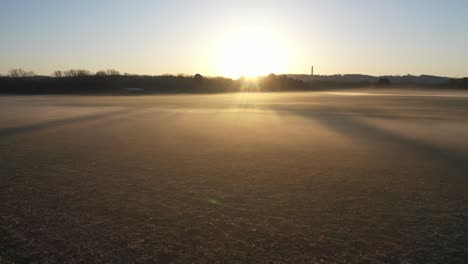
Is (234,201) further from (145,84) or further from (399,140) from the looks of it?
(145,84)

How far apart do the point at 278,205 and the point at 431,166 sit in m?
4.14

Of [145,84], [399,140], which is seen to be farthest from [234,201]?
[145,84]

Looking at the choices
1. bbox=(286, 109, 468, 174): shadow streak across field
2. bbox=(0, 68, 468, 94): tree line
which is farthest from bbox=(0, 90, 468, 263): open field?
bbox=(0, 68, 468, 94): tree line

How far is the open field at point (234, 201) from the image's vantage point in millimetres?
4410

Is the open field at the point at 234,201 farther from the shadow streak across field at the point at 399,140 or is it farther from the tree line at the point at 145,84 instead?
the tree line at the point at 145,84

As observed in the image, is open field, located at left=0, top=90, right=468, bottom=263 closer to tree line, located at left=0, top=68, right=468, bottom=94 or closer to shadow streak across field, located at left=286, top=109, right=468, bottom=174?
shadow streak across field, located at left=286, top=109, right=468, bottom=174

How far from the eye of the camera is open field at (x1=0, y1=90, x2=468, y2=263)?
4.41m

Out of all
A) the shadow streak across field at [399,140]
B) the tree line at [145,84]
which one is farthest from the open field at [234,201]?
the tree line at [145,84]

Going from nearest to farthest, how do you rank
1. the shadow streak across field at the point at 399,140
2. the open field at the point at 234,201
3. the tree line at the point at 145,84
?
the open field at the point at 234,201, the shadow streak across field at the point at 399,140, the tree line at the point at 145,84

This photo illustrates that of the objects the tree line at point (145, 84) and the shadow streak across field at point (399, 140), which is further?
the tree line at point (145, 84)

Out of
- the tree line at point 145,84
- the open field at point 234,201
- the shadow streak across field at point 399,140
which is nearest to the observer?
the open field at point 234,201

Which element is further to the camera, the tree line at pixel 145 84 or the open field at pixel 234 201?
the tree line at pixel 145 84

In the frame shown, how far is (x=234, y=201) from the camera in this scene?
19.8 ft

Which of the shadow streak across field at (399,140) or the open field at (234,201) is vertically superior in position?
the shadow streak across field at (399,140)
